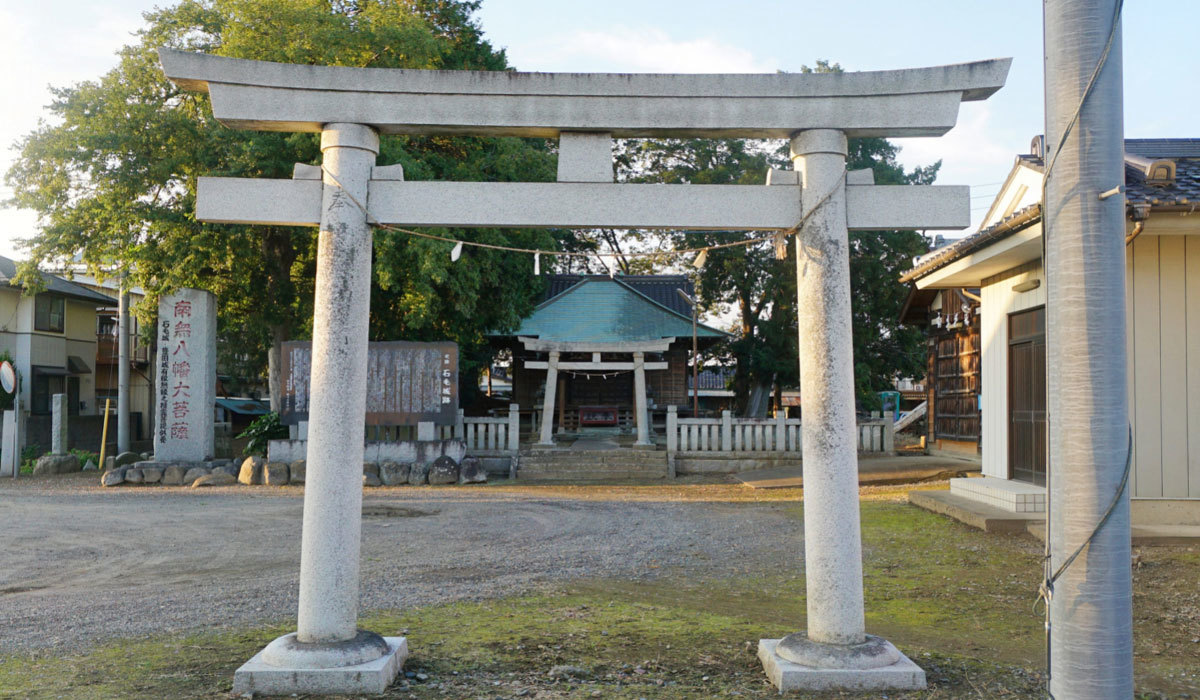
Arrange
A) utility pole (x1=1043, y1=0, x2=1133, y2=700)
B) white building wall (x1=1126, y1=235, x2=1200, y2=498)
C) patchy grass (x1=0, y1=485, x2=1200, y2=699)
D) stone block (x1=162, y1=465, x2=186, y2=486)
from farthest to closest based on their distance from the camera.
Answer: stone block (x1=162, y1=465, x2=186, y2=486)
white building wall (x1=1126, y1=235, x2=1200, y2=498)
patchy grass (x1=0, y1=485, x2=1200, y2=699)
utility pole (x1=1043, y1=0, x2=1133, y2=700)

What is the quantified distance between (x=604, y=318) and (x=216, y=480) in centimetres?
1124

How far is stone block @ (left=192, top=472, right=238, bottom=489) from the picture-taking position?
17125 millimetres

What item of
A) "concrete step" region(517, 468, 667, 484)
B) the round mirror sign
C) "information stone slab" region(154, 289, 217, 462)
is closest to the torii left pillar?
"concrete step" region(517, 468, 667, 484)

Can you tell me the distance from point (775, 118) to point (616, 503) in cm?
1004

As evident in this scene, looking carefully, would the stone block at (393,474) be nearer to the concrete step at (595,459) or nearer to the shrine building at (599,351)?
the concrete step at (595,459)

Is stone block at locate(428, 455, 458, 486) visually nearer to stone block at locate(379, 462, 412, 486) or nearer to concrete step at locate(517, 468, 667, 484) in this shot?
stone block at locate(379, 462, 412, 486)

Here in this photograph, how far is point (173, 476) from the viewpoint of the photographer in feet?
57.3

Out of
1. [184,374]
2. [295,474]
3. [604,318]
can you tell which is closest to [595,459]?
[604,318]

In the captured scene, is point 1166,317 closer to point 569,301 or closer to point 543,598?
point 543,598

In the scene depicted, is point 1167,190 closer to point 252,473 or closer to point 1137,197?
point 1137,197

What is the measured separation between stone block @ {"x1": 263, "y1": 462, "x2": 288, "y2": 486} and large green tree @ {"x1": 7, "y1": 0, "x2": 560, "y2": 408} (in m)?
3.99

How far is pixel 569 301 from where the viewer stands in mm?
25562

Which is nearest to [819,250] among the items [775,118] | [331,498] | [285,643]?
[775,118]

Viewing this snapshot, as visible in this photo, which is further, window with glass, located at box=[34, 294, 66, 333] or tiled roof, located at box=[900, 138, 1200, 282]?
window with glass, located at box=[34, 294, 66, 333]
